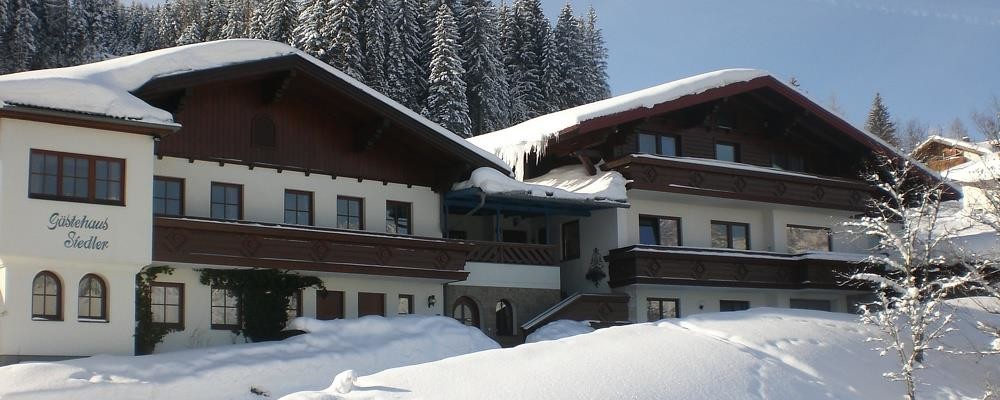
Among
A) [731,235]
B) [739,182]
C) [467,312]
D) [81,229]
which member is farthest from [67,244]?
[731,235]

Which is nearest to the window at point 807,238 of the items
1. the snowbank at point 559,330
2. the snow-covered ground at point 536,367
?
the snow-covered ground at point 536,367

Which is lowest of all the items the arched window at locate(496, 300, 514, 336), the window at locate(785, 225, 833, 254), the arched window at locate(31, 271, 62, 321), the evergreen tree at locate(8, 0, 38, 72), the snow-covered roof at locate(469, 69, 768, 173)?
the arched window at locate(496, 300, 514, 336)

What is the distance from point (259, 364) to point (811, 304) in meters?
20.5

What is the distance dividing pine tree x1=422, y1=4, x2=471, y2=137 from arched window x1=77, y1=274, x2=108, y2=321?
32.1 meters

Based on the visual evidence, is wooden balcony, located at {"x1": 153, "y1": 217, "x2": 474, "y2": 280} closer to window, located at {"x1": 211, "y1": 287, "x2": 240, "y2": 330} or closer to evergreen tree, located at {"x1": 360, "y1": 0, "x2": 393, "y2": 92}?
window, located at {"x1": 211, "y1": 287, "x2": 240, "y2": 330}

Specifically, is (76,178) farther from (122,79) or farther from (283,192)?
(283,192)

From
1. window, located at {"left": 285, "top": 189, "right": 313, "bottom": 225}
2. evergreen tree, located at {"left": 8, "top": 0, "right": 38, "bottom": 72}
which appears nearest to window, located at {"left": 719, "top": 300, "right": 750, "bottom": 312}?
window, located at {"left": 285, "top": 189, "right": 313, "bottom": 225}

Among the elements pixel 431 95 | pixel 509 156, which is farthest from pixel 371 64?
pixel 509 156

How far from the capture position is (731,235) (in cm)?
3616

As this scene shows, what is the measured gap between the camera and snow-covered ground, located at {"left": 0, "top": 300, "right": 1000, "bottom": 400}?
19.6 m

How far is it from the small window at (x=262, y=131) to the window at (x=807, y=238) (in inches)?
680

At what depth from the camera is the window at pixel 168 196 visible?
25.9m

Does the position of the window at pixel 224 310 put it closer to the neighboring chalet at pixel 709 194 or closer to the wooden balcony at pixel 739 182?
the neighboring chalet at pixel 709 194

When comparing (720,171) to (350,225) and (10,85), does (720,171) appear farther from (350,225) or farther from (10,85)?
(10,85)
